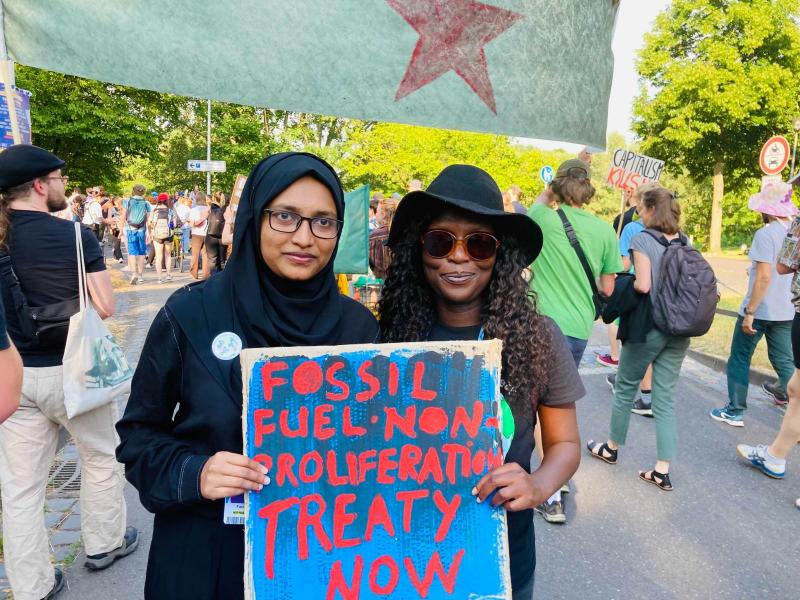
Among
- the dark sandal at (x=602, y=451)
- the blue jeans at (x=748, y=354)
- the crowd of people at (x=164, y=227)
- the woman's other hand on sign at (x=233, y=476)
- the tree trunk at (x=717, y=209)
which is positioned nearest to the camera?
the woman's other hand on sign at (x=233, y=476)

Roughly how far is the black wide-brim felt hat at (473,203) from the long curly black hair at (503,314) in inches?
1.4

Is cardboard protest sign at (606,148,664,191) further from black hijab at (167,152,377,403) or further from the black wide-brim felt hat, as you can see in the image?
black hijab at (167,152,377,403)

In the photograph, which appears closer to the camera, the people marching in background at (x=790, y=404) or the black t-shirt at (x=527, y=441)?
the black t-shirt at (x=527, y=441)

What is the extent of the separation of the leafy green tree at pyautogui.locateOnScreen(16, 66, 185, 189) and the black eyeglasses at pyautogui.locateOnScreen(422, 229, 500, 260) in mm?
23476

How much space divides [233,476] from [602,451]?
13.7ft

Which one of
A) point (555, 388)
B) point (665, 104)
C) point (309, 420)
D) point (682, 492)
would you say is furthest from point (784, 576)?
point (665, 104)

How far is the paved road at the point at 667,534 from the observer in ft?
10.6

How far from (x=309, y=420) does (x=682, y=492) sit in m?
3.93

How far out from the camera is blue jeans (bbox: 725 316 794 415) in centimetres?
565

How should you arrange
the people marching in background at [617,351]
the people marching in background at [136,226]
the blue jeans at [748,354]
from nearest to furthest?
the blue jeans at [748,354], the people marching in background at [617,351], the people marching in background at [136,226]

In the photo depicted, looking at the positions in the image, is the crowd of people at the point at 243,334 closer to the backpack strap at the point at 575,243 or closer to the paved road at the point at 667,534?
the paved road at the point at 667,534

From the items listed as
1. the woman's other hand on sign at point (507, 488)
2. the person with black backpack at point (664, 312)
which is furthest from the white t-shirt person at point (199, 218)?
the woman's other hand on sign at point (507, 488)

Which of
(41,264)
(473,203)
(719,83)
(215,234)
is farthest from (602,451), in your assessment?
(719,83)

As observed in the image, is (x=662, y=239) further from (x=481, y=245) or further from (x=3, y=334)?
(x=3, y=334)
